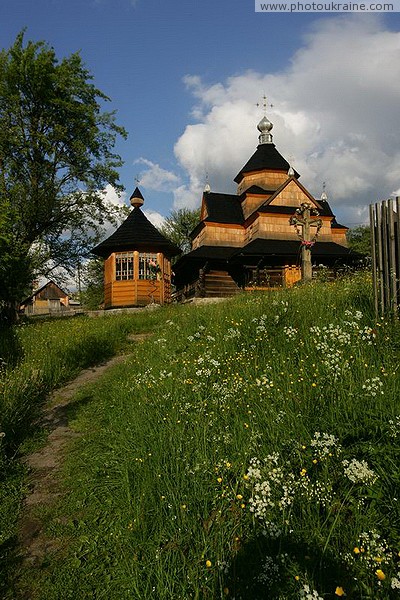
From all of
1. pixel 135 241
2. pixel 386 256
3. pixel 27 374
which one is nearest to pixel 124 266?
pixel 135 241

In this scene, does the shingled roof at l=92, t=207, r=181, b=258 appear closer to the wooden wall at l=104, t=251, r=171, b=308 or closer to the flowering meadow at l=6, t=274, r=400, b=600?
the wooden wall at l=104, t=251, r=171, b=308

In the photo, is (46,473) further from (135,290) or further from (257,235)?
(257,235)

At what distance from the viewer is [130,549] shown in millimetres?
2322

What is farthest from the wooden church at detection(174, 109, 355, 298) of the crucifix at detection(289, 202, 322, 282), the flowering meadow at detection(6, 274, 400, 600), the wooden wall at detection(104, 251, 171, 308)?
the flowering meadow at detection(6, 274, 400, 600)

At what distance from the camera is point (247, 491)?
243cm

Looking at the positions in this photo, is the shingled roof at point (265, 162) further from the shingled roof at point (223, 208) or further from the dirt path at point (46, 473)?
the dirt path at point (46, 473)

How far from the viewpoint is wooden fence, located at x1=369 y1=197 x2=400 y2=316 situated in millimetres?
4602

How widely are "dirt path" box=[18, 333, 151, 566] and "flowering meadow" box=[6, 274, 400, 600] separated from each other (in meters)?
0.11

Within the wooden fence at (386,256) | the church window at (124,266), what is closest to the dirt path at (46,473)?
the wooden fence at (386,256)

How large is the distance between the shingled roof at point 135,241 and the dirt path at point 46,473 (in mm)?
16166

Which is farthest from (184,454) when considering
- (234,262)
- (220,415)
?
(234,262)

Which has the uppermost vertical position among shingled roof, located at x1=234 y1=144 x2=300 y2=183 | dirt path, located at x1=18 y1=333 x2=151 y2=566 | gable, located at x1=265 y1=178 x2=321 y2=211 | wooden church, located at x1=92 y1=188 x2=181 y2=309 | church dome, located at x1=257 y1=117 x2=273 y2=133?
church dome, located at x1=257 y1=117 x2=273 y2=133

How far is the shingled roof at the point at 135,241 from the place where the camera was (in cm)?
2214

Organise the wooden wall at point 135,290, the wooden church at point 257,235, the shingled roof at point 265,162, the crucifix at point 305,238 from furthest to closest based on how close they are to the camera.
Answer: the shingled roof at point 265,162
the wooden church at point 257,235
the wooden wall at point 135,290
the crucifix at point 305,238
